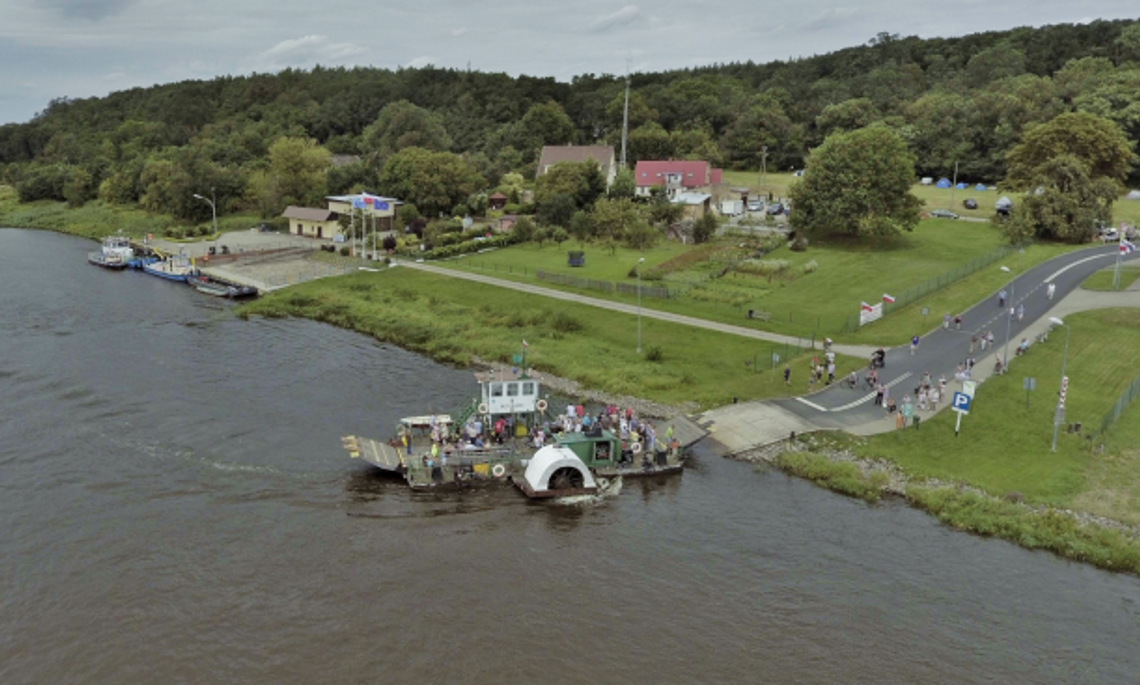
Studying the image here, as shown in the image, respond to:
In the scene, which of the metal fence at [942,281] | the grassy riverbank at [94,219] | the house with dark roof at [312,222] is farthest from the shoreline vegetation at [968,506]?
the grassy riverbank at [94,219]

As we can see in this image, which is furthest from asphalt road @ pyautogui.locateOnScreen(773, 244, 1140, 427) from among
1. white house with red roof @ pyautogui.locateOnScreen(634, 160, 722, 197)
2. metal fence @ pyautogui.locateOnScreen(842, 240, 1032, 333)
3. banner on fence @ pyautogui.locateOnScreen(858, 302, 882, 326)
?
white house with red roof @ pyautogui.locateOnScreen(634, 160, 722, 197)

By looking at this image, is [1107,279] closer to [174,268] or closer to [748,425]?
[748,425]

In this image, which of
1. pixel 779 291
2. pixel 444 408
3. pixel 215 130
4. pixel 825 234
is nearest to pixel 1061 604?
pixel 444 408

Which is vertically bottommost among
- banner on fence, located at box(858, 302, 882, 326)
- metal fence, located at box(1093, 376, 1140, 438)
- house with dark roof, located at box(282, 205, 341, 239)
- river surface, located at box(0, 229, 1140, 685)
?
river surface, located at box(0, 229, 1140, 685)

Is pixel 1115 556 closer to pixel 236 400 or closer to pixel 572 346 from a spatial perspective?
pixel 572 346

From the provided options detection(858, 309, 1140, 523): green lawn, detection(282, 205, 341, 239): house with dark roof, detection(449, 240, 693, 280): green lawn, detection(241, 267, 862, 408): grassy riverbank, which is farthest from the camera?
detection(282, 205, 341, 239): house with dark roof

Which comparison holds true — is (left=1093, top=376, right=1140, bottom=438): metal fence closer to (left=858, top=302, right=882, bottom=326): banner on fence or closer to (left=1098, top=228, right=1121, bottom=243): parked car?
(left=858, top=302, right=882, bottom=326): banner on fence
